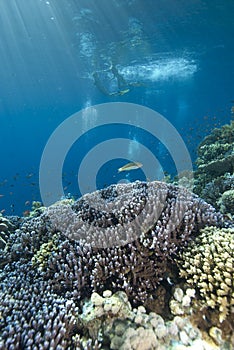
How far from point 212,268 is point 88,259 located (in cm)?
192

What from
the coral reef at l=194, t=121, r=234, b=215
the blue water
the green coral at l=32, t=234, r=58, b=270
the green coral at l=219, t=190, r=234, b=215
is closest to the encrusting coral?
the green coral at l=32, t=234, r=58, b=270

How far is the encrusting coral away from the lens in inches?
131

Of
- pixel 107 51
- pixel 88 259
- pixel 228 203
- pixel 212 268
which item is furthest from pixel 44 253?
pixel 107 51

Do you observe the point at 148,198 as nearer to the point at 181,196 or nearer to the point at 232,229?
the point at 181,196

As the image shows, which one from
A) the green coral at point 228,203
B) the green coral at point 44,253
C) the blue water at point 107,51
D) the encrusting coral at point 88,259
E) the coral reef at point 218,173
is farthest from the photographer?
the blue water at point 107,51

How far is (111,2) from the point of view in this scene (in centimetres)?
1892

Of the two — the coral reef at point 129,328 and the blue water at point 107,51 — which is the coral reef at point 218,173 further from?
the coral reef at point 129,328

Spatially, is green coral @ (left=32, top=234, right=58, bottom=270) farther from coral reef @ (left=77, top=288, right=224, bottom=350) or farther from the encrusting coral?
coral reef @ (left=77, top=288, right=224, bottom=350)

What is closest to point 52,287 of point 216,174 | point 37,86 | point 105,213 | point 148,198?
point 105,213

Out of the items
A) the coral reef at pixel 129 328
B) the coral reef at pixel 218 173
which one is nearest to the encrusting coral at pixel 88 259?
the coral reef at pixel 129 328

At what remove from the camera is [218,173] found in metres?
10.5

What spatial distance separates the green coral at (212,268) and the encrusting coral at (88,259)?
0.25 m

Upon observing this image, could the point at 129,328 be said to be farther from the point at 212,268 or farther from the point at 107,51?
the point at 107,51

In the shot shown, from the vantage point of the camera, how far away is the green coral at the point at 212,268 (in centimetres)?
337
